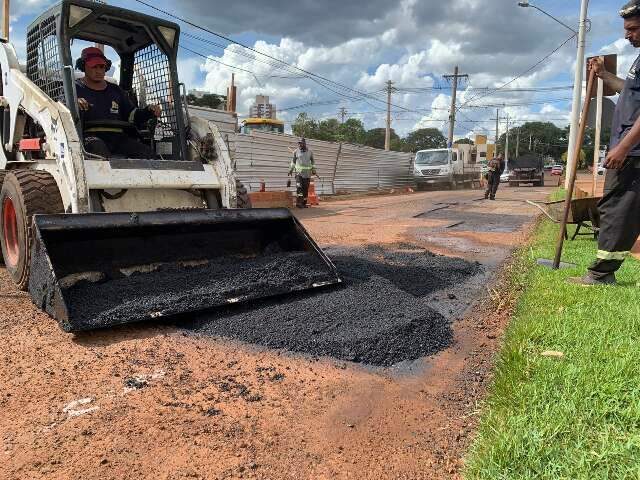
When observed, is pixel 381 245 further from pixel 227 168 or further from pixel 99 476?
pixel 99 476

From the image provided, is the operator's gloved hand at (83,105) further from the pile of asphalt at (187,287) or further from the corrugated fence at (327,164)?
the corrugated fence at (327,164)

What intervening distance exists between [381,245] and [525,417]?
551 centimetres

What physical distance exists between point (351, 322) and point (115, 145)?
3252 millimetres

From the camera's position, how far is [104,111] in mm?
5371

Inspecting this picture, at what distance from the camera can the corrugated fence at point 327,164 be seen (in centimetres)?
1587

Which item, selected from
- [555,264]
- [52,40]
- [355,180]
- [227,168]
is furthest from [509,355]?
[355,180]

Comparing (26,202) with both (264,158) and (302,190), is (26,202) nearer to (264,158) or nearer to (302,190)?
(302,190)

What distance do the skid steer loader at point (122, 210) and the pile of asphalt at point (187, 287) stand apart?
10mm

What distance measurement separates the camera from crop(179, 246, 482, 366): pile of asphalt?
3.46 m

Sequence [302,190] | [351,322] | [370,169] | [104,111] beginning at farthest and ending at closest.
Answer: [370,169] < [302,190] < [104,111] < [351,322]

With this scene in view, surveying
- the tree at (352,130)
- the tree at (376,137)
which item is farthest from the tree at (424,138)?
the tree at (352,130)

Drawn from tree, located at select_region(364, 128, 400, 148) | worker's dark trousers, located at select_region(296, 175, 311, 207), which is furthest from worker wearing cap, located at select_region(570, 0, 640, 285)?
tree, located at select_region(364, 128, 400, 148)

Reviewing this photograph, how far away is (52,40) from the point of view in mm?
4961

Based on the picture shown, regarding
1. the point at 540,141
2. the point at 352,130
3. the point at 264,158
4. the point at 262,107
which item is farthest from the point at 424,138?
the point at 264,158
